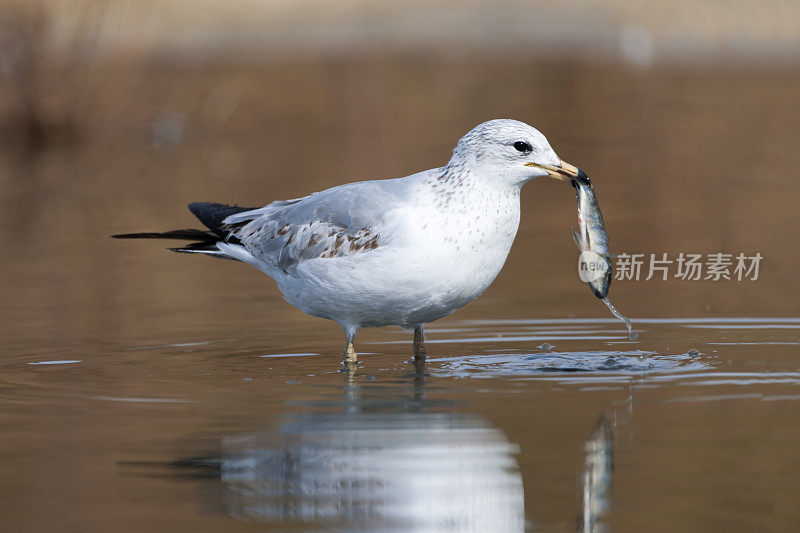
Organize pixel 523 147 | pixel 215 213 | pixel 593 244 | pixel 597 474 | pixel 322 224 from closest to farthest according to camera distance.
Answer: pixel 597 474
pixel 523 147
pixel 593 244
pixel 322 224
pixel 215 213

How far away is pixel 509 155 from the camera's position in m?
7.99

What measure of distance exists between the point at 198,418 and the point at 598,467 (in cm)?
203

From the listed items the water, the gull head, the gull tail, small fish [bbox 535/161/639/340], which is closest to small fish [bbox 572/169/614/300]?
small fish [bbox 535/161/639/340]

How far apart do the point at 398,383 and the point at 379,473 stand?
2.00 m

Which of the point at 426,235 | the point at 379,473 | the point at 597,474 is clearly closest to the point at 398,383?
the point at 426,235

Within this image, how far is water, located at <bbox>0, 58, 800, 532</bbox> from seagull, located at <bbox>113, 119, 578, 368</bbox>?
398mm

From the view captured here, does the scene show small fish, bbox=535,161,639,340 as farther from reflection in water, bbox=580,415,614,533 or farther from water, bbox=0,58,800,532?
reflection in water, bbox=580,415,614,533

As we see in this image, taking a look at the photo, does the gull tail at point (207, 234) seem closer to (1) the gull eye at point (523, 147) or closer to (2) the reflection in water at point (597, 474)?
(1) the gull eye at point (523, 147)

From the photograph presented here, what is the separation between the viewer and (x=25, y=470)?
6102 millimetres

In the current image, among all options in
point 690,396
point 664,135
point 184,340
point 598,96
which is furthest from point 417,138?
point 690,396

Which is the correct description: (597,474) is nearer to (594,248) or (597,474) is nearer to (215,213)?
(594,248)

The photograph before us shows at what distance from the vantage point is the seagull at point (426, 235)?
787 cm

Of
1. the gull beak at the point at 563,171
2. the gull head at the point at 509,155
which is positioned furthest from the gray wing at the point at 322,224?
the gull beak at the point at 563,171

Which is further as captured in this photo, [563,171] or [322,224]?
[322,224]
